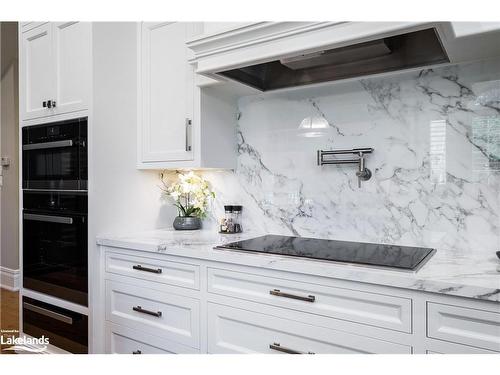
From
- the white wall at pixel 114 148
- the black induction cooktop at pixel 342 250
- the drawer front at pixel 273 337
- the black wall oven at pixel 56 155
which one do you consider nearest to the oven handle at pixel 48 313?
the white wall at pixel 114 148

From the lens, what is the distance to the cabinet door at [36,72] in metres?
2.28

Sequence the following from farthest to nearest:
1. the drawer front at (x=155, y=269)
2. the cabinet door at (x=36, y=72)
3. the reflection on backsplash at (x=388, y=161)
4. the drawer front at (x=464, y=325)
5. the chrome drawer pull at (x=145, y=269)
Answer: the cabinet door at (x=36, y=72), the chrome drawer pull at (x=145, y=269), the drawer front at (x=155, y=269), the reflection on backsplash at (x=388, y=161), the drawer front at (x=464, y=325)

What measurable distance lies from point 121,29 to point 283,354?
6.41ft

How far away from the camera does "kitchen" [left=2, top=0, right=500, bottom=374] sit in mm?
1400

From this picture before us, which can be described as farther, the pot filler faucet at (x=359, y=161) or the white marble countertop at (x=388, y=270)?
the pot filler faucet at (x=359, y=161)

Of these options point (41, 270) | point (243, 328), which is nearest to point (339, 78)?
point (243, 328)

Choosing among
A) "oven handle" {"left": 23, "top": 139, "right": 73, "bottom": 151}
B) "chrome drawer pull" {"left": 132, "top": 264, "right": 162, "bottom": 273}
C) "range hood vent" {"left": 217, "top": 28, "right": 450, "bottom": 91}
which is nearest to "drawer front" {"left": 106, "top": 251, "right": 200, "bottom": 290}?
"chrome drawer pull" {"left": 132, "top": 264, "right": 162, "bottom": 273}

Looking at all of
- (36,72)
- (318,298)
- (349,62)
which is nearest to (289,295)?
(318,298)

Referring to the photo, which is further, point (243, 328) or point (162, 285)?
point (162, 285)

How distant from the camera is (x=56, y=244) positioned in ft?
7.36

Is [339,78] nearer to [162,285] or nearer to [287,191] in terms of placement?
[287,191]

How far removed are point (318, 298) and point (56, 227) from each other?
5.32ft

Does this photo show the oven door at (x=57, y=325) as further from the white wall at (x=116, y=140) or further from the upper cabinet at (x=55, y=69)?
the upper cabinet at (x=55, y=69)

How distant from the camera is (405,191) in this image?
182cm
